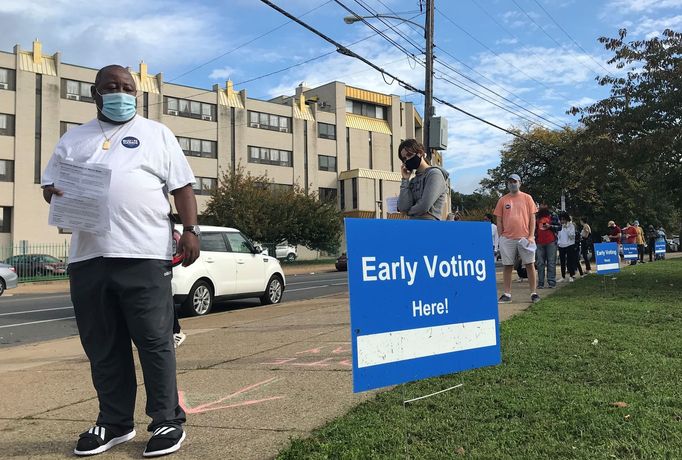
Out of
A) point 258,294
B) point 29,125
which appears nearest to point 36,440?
point 258,294

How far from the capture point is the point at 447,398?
12.9 ft

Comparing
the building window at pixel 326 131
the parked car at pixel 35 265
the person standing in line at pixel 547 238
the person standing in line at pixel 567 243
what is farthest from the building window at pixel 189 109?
the person standing in line at pixel 547 238

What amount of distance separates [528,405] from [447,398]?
533mm

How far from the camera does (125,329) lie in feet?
10.6

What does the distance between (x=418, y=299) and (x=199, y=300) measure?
843 cm

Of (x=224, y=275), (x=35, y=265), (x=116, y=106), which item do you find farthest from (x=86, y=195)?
(x=35, y=265)

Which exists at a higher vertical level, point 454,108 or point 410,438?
point 454,108

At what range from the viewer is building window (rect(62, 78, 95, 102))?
139ft

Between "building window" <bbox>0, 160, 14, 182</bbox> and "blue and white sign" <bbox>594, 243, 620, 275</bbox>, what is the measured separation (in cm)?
4040

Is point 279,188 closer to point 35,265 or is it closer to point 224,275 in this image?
point 35,265

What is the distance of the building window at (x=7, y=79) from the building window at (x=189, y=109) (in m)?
11.1

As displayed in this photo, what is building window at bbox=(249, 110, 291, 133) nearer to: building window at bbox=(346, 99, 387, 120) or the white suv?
building window at bbox=(346, 99, 387, 120)

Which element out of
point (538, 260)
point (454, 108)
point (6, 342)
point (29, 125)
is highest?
point (29, 125)

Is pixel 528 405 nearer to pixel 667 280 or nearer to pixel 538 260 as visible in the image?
pixel 538 260
